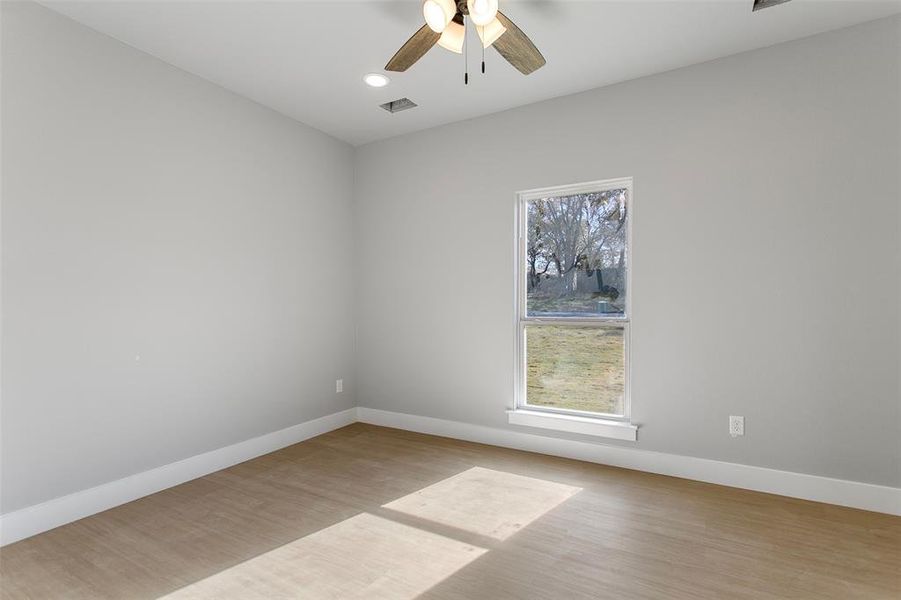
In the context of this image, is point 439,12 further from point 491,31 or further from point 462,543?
point 462,543

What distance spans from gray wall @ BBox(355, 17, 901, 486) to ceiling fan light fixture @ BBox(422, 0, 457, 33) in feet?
5.94

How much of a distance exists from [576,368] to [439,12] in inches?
103

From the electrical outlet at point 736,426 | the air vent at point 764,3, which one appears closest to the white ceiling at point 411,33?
the air vent at point 764,3

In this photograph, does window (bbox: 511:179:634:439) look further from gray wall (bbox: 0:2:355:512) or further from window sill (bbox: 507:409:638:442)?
gray wall (bbox: 0:2:355:512)

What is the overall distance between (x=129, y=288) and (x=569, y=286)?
306 cm

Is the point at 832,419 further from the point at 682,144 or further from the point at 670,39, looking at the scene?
the point at 670,39

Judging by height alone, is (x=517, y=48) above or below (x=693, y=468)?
above

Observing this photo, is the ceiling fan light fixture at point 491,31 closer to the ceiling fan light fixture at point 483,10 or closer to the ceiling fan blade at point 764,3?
the ceiling fan light fixture at point 483,10

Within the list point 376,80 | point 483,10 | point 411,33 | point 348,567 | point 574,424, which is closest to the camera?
point 483,10

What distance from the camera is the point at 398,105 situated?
380 centimetres

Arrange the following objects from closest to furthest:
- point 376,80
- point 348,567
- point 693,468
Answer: point 348,567 → point 693,468 → point 376,80

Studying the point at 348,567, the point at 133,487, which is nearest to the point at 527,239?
the point at 348,567

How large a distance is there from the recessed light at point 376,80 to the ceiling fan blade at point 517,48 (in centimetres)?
123

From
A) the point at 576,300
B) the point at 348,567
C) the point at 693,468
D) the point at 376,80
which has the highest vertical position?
the point at 376,80
